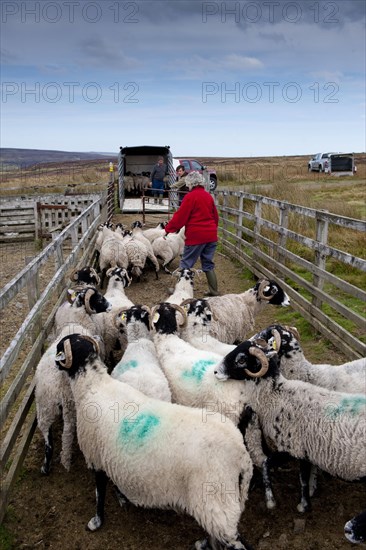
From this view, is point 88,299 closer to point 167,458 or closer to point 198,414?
point 198,414

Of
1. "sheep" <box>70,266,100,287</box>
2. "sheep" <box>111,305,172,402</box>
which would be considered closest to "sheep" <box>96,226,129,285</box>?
"sheep" <box>70,266,100,287</box>

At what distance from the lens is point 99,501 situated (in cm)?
345

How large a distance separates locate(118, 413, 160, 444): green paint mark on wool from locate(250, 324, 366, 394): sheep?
138cm

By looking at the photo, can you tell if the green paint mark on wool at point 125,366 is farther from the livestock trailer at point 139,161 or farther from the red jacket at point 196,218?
the livestock trailer at point 139,161

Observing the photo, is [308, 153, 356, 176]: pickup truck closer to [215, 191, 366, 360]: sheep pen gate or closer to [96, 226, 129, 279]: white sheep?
[215, 191, 366, 360]: sheep pen gate

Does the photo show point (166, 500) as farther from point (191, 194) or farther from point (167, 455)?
point (191, 194)

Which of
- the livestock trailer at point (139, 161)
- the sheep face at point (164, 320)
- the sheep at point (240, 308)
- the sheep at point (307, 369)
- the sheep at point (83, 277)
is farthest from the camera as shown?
the livestock trailer at point (139, 161)

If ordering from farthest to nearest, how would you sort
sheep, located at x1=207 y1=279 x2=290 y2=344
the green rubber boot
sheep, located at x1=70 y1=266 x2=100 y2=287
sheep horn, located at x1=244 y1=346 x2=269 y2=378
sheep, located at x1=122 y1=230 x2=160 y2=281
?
sheep, located at x1=122 y1=230 x2=160 y2=281 < the green rubber boot < sheep, located at x1=70 y1=266 x2=100 y2=287 < sheep, located at x1=207 y1=279 x2=290 y2=344 < sheep horn, located at x1=244 y1=346 x2=269 y2=378

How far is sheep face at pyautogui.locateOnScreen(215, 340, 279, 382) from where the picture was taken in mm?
3648

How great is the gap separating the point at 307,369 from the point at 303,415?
794 millimetres

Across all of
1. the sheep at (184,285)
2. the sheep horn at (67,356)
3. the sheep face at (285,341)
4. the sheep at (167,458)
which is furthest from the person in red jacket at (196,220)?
the sheep at (167,458)

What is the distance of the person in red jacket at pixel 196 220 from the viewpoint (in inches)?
302

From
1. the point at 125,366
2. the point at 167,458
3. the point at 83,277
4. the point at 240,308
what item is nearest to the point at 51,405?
the point at 125,366

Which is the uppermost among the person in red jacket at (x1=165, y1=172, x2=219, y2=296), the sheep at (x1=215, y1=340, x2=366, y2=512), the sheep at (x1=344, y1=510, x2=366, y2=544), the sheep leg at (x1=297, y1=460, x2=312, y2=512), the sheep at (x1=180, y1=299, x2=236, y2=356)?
the person in red jacket at (x1=165, y1=172, x2=219, y2=296)
